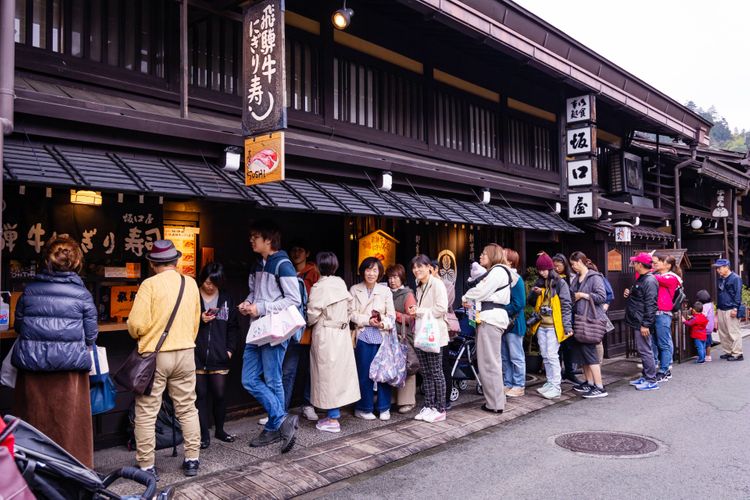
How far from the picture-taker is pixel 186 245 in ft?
24.7

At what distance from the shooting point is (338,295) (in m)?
7.21

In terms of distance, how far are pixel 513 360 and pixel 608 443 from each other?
2.56 m

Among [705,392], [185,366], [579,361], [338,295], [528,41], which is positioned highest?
[528,41]

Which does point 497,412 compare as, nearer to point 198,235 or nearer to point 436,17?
point 198,235

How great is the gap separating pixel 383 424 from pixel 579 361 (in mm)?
3870

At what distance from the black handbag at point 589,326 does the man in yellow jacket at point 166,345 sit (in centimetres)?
625

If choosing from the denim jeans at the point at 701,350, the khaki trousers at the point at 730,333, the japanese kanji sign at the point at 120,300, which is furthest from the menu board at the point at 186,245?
the khaki trousers at the point at 730,333

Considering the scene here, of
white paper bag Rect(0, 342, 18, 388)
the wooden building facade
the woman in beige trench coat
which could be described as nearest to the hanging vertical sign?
the wooden building facade

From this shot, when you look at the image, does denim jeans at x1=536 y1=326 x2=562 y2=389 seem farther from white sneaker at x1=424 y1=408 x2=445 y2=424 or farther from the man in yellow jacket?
the man in yellow jacket

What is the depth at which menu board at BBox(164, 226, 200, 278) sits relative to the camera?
24.3ft

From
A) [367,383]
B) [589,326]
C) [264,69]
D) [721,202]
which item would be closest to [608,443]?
[589,326]

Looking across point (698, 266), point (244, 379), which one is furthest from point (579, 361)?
point (698, 266)

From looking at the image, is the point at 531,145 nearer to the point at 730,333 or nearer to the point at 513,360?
the point at 513,360

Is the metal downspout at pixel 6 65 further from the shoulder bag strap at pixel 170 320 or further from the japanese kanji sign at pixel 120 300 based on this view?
the japanese kanji sign at pixel 120 300
